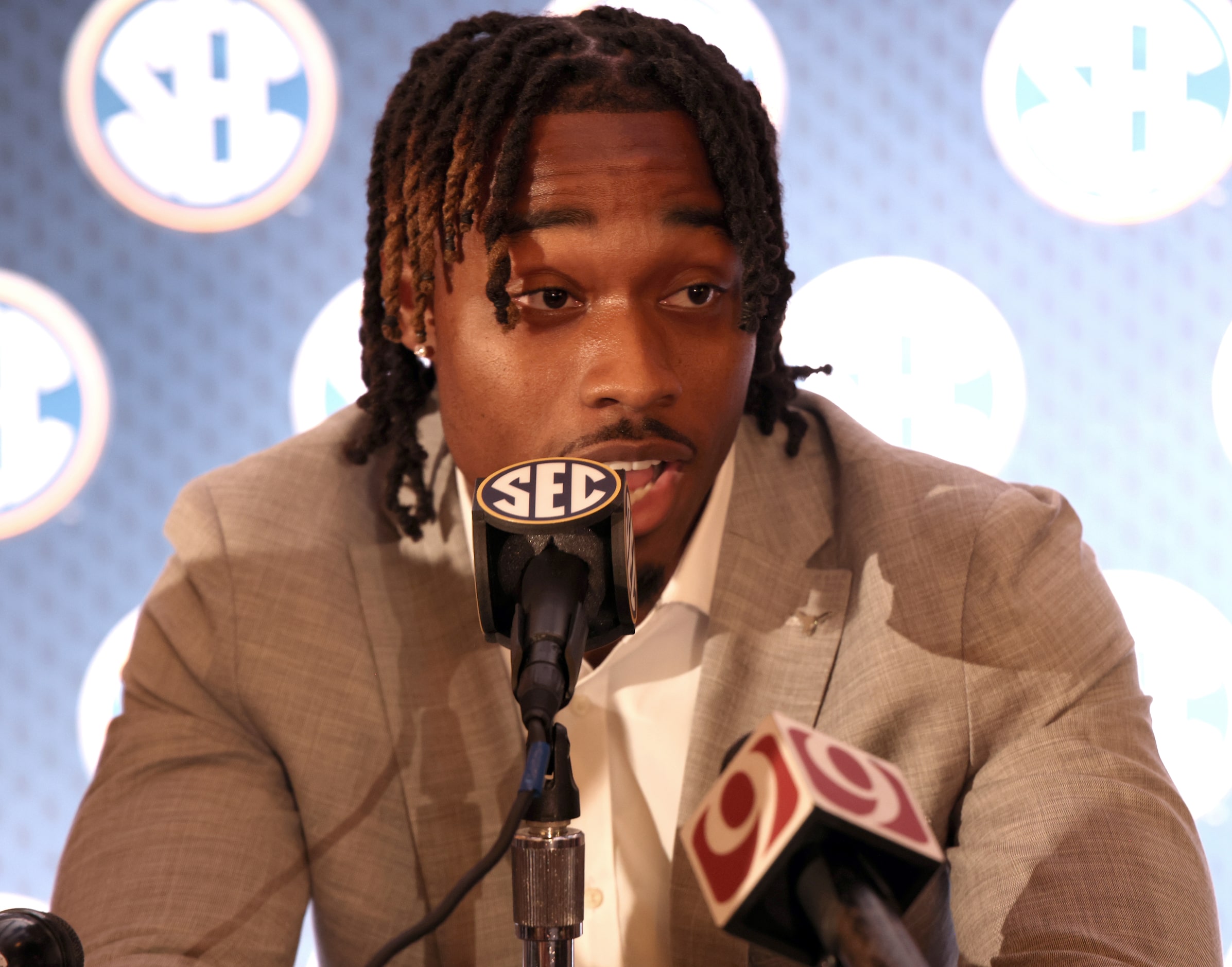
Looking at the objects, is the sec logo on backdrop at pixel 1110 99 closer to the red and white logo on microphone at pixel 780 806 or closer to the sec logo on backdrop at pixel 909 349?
the sec logo on backdrop at pixel 909 349

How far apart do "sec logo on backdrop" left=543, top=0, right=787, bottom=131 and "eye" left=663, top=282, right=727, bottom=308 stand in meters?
0.65

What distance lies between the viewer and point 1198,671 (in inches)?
72.2

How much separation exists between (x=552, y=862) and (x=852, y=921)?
26 cm

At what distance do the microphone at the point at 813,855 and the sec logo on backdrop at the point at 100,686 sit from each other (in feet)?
4.89

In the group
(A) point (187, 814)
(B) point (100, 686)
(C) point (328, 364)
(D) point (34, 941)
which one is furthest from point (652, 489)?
(B) point (100, 686)

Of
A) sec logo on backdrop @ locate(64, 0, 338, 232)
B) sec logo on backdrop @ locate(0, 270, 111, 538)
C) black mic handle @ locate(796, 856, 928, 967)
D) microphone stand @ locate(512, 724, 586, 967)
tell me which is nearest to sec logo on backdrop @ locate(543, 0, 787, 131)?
sec logo on backdrop @ locate(64, 0, 338, 232)

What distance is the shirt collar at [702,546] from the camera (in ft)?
4.46

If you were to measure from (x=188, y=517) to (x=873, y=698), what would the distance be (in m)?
0.77

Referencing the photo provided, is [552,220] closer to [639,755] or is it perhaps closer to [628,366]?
[628,366]

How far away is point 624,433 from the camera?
1131 millimetres

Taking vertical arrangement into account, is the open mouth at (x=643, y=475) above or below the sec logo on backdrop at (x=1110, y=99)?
below

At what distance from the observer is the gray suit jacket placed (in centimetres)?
115

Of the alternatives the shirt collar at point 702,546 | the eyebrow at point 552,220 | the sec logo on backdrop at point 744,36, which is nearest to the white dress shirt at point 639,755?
the shirt collar at point 702,546

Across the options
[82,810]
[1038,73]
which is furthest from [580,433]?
[1038,73]
